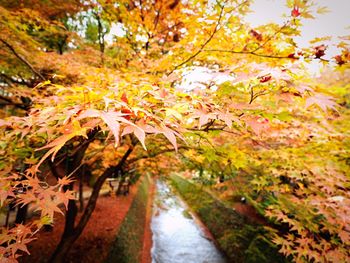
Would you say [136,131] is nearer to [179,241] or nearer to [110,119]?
[110,119]

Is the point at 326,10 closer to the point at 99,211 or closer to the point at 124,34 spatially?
the point at 124,34

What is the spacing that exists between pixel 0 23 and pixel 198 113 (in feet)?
13.4

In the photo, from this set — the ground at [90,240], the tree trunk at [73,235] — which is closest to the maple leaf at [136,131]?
the tree trunk at [73,235]

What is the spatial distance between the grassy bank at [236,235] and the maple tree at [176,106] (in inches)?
121

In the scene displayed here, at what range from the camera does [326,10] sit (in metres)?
2.49

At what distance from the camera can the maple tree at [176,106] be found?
1502mm

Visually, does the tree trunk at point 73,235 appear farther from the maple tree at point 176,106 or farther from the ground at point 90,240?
the ground at point 90,240

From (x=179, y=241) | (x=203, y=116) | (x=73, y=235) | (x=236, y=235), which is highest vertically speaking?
(x=203, y=116)

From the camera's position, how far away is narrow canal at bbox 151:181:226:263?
33.6 feet

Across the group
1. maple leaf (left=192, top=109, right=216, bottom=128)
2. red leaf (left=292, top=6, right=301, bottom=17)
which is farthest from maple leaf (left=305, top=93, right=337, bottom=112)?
red leaf (left=292, top=6, right=301, bottom=17)

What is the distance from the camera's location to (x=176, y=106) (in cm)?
156

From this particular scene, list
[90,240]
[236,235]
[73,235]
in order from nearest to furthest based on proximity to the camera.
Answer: [73,235]
[90,240]
[236,235]

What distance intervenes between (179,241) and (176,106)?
1245cm

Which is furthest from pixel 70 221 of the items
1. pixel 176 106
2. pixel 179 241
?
pixel 179 241
